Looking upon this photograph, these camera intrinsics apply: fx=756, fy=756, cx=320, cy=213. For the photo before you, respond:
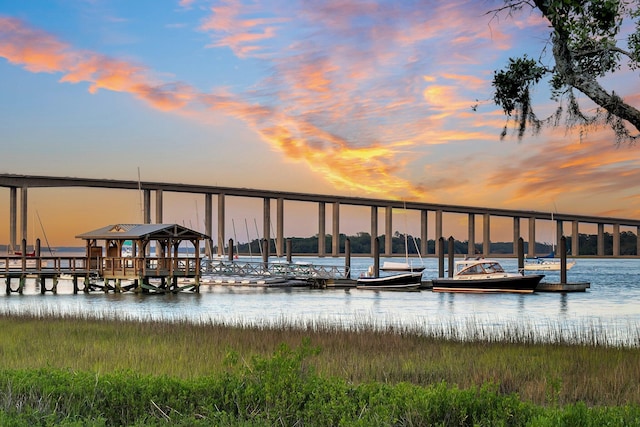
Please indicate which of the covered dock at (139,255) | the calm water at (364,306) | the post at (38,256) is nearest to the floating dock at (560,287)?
the calm water at (364,306)

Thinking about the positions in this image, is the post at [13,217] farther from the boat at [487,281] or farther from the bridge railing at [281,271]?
the boat at [487,281]

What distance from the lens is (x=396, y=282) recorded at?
5888 cm

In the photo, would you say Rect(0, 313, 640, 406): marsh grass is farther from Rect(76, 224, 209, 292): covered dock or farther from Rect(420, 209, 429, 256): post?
Rect(420, 209, 429, 256): post

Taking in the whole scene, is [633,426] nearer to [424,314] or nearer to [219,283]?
[424,314]

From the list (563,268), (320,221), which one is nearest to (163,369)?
(563,268)

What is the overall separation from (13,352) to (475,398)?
35.1 feet

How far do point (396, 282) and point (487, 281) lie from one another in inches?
308

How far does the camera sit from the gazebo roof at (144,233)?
5042cm

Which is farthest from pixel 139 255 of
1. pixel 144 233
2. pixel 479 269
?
pixel 479 269

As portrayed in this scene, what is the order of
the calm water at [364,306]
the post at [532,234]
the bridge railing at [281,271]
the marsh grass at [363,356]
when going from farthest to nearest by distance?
the post at [532,234]
the bridge railing at [281,271]
the calm water at [364,306]
the marsh grass at [363,356]

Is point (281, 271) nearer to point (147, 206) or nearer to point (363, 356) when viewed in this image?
point (147, 206)

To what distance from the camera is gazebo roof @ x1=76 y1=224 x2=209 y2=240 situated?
50.4 metres

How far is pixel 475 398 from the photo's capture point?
850 cm

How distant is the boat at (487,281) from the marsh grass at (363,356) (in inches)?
1348
